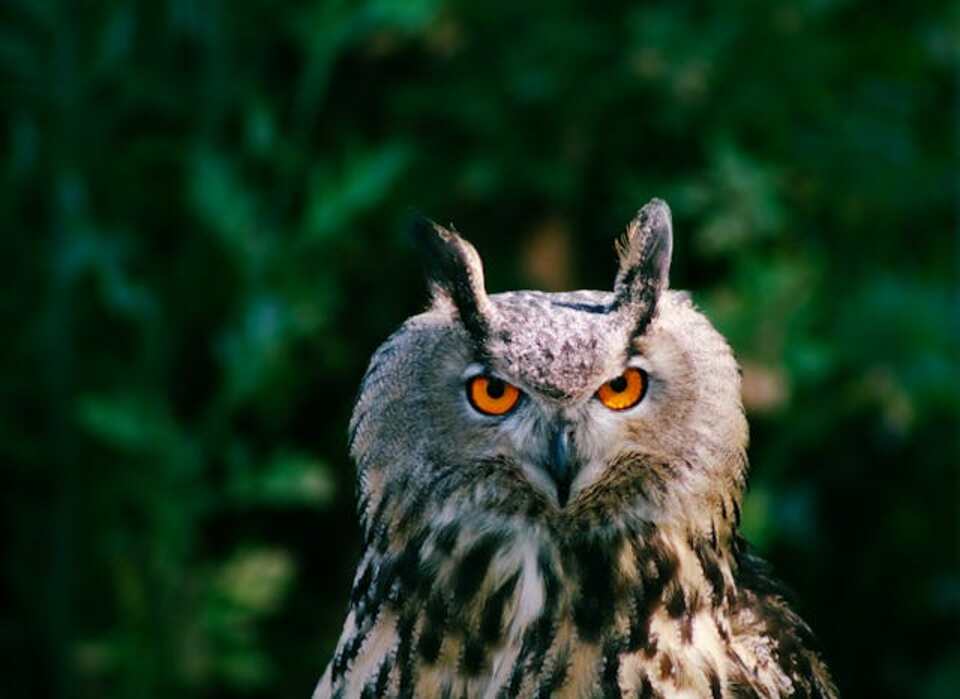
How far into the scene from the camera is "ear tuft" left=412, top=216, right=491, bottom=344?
1864 mm

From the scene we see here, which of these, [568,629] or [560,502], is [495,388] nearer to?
[560,502]

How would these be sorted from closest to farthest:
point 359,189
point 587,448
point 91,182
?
point 587,448, point 359,189, point 91,182

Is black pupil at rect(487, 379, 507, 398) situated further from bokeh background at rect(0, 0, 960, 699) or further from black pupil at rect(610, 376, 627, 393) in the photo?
bokeh background at rect(0, 0, 960, 699)

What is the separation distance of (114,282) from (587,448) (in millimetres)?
1983

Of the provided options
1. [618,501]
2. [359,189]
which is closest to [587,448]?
[618,501]

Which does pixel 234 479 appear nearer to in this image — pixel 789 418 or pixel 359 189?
pixel 359 189

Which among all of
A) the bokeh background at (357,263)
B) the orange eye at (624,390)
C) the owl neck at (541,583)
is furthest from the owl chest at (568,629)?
the bokeh background at (357,263)

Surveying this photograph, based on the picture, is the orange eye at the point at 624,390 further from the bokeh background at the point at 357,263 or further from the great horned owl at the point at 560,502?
the bokeh background at the point at 357,263

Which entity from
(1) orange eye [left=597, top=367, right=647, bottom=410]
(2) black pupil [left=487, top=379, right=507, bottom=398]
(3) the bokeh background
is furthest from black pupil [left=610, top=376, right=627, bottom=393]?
(3) the bokeh background

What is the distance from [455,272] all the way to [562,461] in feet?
0.76

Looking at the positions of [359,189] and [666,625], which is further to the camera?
[359,189]

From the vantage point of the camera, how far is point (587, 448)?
182cm

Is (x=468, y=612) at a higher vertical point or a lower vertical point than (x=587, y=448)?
lower

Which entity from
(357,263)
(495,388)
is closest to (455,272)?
(495,388)
